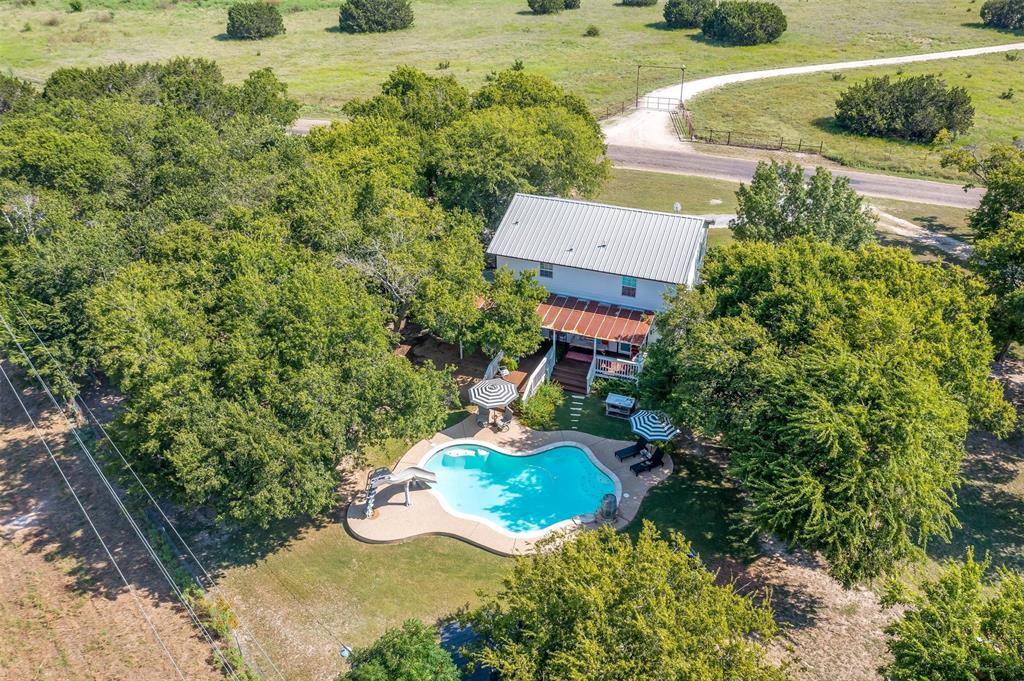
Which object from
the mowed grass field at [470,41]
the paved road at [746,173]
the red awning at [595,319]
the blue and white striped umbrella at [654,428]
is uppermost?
the mowed grass field at [470,41]

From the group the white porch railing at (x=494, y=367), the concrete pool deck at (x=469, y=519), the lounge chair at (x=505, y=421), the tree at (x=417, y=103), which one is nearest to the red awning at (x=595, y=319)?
the white porch railing at (x=494, y=367)

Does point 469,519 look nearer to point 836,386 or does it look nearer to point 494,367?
point 494,367

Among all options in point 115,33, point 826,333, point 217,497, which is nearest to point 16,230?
point 217,497

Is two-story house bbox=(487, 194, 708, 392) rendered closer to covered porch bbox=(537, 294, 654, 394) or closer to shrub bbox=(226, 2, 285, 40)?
covered porch bbox=(537, 294, 654, 394)

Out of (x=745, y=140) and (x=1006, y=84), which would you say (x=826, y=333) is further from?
(x=1006, y=84)

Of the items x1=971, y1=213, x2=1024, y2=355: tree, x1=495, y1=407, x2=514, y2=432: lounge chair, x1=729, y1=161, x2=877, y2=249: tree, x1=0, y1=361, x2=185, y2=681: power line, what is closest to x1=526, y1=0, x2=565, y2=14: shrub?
x1=729, y1=161, x2=877, y2=249: tree

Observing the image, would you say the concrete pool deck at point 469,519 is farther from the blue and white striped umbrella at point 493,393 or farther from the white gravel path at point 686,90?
the white gravel path at point 686,90
